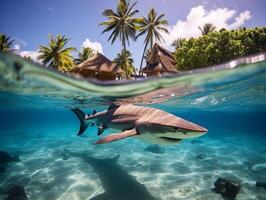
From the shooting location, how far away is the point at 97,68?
1112 inches

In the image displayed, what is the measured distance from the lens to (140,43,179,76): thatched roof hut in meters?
30.8

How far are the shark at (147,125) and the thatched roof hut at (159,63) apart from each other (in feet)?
72.7

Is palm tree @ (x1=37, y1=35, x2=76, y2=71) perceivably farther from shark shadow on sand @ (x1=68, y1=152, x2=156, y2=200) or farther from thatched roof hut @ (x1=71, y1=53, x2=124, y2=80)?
shark shadow on sand @ (x1=68, y1=152, x2=156, y2=200)

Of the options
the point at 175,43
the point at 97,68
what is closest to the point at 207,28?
the point at 175,43

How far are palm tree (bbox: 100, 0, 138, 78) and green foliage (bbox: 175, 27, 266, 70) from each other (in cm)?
1522

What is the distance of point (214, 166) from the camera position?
1283 cm

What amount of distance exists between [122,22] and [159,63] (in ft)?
40.6

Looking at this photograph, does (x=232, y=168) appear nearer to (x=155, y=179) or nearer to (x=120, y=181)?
(x=155, y=179)

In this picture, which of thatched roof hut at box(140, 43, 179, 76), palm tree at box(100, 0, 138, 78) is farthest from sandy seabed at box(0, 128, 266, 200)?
palm tree at box(100, 0, 138, 78)

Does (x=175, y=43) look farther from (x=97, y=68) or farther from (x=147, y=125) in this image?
(x=147, y=125)

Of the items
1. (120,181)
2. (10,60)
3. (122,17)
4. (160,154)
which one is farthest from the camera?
(122,17)

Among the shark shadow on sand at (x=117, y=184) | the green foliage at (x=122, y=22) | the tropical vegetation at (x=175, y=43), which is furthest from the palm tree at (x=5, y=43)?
the shark shadow on sand at (x=117, y=184)

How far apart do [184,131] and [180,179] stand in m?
6.06

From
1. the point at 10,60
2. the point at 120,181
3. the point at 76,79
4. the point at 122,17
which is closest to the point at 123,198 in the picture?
the point at 120,181
